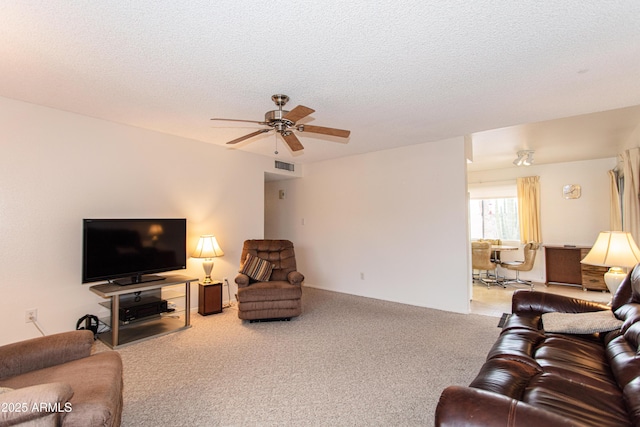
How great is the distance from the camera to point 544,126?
392cm

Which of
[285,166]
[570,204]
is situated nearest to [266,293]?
[285,166]

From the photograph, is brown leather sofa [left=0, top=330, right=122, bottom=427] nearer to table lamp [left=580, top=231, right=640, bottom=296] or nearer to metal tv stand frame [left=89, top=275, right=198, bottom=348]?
metal tv stand frame [left=89, top=275, right=198, bottom=348]

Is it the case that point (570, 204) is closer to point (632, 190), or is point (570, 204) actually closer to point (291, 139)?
point (632, 190)

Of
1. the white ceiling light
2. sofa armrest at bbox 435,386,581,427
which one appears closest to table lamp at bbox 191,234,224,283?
sofa armrest at bbox 435,386,581,427

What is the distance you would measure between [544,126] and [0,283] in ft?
21.1

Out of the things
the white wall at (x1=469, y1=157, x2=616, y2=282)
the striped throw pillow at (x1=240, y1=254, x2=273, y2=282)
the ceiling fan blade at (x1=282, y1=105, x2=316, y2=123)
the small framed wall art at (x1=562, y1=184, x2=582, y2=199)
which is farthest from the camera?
the small framed wall art at (x1=562, y1=184, x2=582, y2=199)

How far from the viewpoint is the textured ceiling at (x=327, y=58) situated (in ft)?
5.60

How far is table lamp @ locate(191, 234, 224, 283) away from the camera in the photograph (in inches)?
159

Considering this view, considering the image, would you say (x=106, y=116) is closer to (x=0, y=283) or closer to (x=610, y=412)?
(x=0, y=283)

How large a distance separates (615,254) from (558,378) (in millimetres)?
2000

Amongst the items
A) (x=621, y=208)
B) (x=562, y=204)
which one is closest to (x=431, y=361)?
(x=621, y=208)

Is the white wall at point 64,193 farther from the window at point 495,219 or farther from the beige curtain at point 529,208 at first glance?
the beige curtain at point 529,208

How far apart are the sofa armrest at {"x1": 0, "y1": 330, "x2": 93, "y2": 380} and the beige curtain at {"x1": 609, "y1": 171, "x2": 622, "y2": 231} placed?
24.8 ft

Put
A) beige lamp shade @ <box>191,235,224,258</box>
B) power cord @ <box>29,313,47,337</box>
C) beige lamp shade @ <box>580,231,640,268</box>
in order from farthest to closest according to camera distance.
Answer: beige lamp shade @ <box>191,235,224,258</box> → power cord @ <box>29,313,47,337</box> → beige lamp shade @ <box>580,231,640,268</box>
